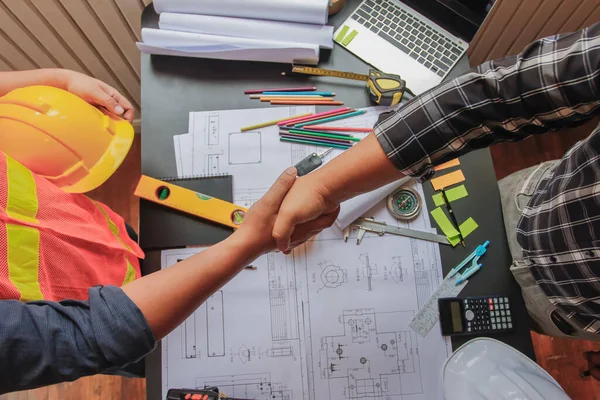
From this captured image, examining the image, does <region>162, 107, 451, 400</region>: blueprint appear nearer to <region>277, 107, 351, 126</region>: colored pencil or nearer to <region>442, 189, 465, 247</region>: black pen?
<region>442, 189, 465, 247</region>: black pen

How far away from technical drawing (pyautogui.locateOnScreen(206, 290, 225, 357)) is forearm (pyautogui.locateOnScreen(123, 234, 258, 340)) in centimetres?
18

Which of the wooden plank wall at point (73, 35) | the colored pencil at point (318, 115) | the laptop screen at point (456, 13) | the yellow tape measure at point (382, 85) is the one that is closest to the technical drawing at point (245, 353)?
the colored pencil at point (318, 115)

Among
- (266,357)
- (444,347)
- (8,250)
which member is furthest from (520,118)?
(8,250)

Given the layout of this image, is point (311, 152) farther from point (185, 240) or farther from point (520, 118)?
point (520, 118)

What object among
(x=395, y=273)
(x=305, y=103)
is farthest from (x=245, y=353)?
(x=305, y=103)

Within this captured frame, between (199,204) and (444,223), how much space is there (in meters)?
0.51

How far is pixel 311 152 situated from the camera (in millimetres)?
909

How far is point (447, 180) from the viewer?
892mm

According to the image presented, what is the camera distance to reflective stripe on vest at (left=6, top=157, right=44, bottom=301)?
611 mm

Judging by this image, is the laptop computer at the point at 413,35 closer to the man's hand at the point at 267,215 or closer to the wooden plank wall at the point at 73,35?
the man's hand at the point at 267,215

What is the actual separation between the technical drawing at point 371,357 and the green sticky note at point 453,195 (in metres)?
0.24

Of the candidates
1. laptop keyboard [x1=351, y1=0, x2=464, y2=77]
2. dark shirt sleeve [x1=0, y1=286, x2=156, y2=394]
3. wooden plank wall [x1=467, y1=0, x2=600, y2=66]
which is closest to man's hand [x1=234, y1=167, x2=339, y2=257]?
dark shirt sleeve [x1=0, y1=286, x2=156, y2=394]

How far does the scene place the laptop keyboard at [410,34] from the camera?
970mm

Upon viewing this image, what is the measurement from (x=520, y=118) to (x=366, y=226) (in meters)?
0.36
